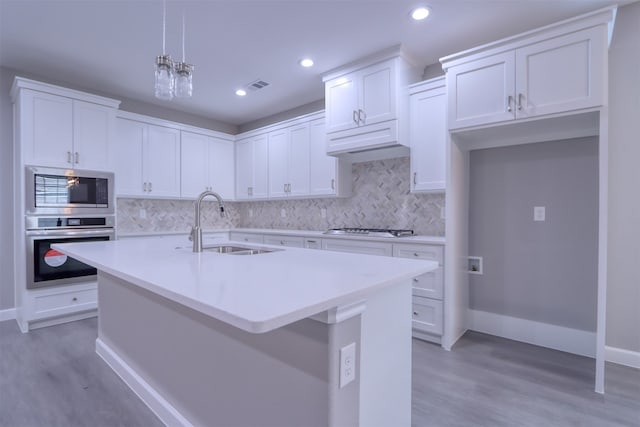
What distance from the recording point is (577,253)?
2.66 m

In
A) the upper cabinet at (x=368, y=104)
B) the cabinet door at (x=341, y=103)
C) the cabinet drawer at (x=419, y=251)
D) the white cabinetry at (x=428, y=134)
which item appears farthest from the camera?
the cabinet door at (x=341, y=103)

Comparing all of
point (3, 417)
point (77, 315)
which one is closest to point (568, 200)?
point (3, 417)

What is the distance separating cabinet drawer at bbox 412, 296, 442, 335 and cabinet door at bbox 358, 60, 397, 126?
174 centimetres

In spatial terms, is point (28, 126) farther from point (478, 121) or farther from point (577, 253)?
point (577, 253)

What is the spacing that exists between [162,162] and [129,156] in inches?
16.1

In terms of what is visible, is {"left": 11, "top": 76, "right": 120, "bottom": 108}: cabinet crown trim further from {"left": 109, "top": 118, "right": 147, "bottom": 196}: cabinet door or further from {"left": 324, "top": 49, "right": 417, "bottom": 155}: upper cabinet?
{"left": 324, "top": 49, "right": 417, "bottom": 155}: upper cabinet

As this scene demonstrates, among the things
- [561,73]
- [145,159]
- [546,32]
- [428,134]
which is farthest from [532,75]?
[145,159]

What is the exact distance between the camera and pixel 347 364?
107 centimetres

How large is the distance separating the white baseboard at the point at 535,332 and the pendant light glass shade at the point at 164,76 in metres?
3.19

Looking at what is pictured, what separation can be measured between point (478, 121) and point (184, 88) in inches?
86.0

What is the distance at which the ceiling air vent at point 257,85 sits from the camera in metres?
3.79

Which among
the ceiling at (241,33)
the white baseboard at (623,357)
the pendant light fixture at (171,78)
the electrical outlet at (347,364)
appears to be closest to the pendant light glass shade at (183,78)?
the pendant light fixture at (171,78)

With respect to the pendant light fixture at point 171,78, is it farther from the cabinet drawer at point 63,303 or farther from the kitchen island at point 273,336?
the cabinet drawer at point 63,303

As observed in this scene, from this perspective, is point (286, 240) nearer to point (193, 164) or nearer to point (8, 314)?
point (193, 164)
